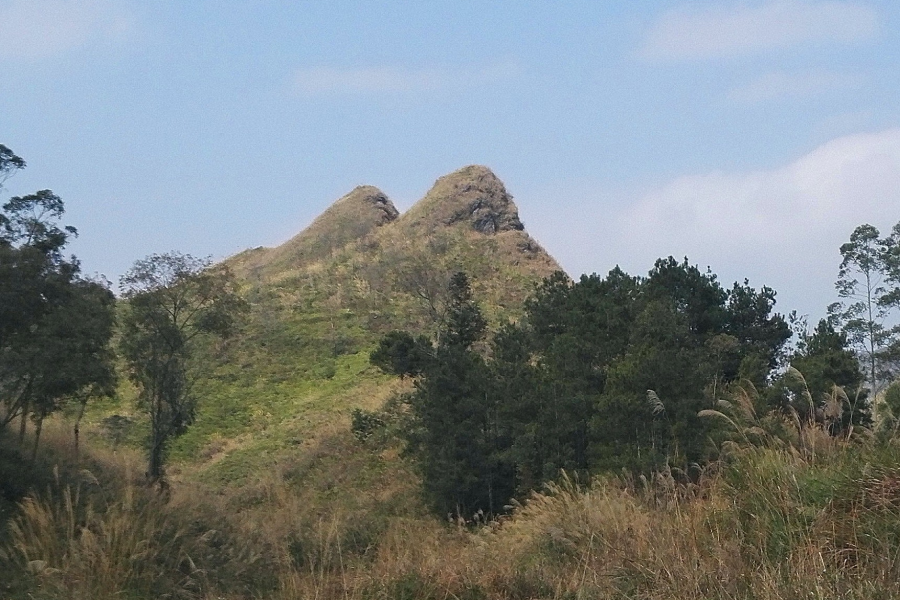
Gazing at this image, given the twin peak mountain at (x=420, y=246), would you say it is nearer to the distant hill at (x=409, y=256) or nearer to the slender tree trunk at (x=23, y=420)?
the distant hill at (x=409, y=256)

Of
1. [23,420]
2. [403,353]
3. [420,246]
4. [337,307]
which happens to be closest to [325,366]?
[337,307]

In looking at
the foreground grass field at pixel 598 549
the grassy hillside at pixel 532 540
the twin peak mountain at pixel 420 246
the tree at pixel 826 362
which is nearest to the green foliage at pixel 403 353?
the grassy hillside at pixel 532 540

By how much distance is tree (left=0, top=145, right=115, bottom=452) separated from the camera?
46.0 ft

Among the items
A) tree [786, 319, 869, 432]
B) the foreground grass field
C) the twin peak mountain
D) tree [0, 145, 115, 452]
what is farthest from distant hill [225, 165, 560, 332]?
the foreground grass field

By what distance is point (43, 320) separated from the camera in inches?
569

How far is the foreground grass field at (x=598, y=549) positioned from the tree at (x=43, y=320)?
639cm

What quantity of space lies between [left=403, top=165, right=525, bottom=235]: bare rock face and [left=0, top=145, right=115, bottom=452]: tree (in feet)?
142

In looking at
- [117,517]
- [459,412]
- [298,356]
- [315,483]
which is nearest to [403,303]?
[298,356]

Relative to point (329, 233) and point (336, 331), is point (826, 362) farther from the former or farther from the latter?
point (329, 233)

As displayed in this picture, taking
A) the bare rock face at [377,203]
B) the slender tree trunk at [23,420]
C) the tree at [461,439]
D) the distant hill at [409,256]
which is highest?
the bare rock face at [377,203]

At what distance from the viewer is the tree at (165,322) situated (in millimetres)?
21750

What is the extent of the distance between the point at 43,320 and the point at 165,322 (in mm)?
7253

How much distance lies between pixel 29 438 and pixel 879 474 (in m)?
17.3

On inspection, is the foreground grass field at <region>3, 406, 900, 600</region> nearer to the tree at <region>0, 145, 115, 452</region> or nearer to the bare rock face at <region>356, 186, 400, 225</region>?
the tree at <region>0, 145, 115, 452</region>
